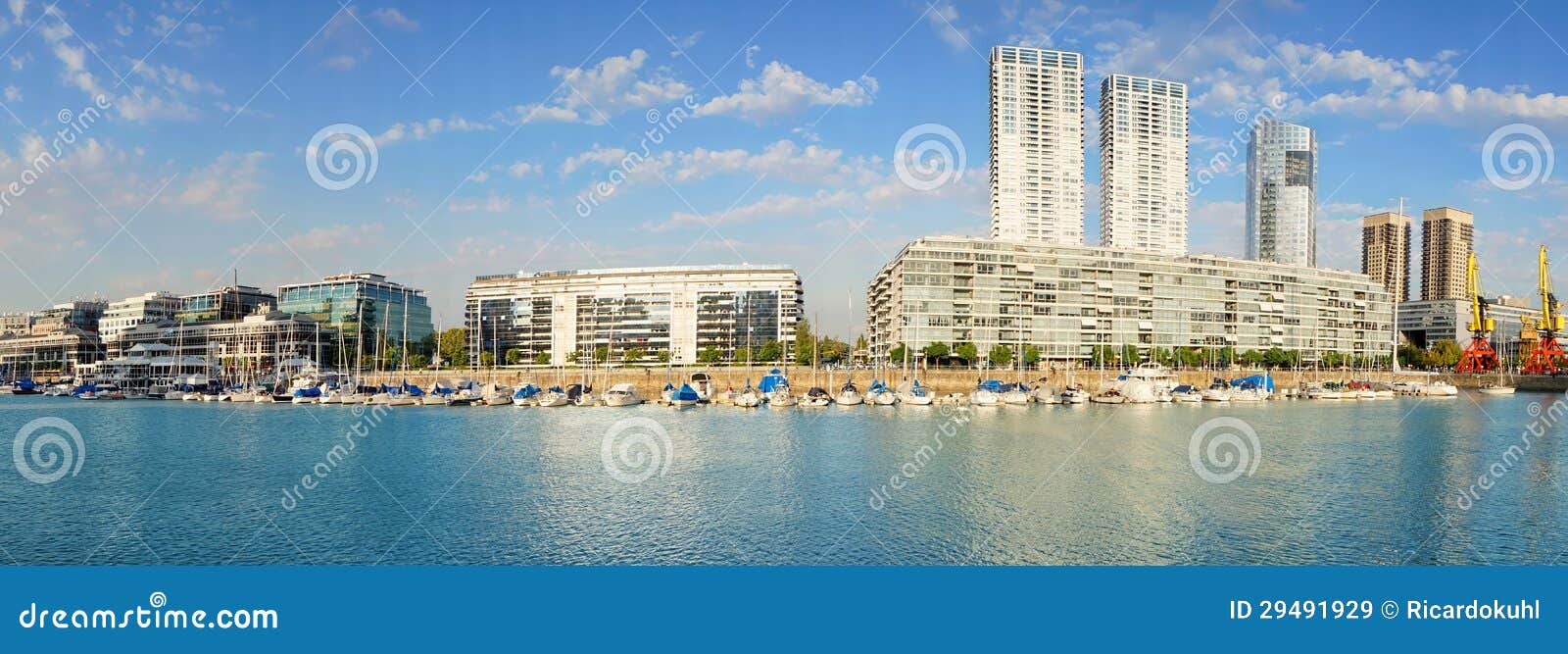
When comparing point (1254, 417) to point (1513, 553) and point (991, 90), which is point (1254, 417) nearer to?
point (1513, 553)

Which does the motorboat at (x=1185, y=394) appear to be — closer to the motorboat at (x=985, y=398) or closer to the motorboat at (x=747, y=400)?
the motorboat at (x=985, y=398)

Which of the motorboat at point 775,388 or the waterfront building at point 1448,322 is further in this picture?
the waterfront building at point 1448,322

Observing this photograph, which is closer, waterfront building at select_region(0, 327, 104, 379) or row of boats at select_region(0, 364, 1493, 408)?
row of boats at select_region(0, 364, 1493, 408)

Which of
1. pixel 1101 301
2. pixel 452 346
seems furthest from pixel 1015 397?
Answer: pixel 452 346

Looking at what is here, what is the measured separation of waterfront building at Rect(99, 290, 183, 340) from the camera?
138 m

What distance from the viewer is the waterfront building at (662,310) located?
117 meters

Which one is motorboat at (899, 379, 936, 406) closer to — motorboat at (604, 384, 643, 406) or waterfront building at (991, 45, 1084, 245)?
motorboat at (604, 384, 643, 406)

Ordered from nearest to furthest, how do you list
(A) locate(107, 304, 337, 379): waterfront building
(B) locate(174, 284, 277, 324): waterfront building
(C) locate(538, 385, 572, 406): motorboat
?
(C) locate(538, 385, 572, 406): motorboat → (A) locate(107, 304, 337, 379): waterfront building → (B) locate(174, 284, 277, 324): waterfront building

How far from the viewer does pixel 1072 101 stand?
123m
